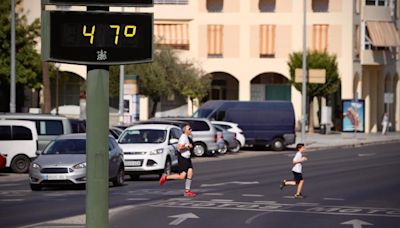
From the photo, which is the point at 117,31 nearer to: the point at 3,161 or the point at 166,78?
the point at 3,161

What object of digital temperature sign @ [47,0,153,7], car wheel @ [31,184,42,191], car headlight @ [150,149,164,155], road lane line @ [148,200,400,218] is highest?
digital temperature sign @ [47,0,153,7]

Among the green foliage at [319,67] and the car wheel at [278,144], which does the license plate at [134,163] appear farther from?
the green foliage at [319,67]

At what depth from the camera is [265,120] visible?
59.2m

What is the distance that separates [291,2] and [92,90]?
245ft

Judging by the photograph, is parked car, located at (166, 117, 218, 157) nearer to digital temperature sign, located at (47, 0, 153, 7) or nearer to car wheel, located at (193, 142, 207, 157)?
car wheel, located at (193, 142, 207, 157)

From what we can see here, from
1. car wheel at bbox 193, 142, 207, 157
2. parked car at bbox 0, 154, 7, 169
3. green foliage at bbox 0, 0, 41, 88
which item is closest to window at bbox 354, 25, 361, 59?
green foliage at bbox 0, 0, 41, 88

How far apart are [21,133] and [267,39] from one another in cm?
4670

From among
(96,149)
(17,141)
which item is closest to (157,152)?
(17,141)

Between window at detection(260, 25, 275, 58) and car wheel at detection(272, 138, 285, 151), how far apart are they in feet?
82.5

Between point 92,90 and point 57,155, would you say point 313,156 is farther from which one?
point 92,90

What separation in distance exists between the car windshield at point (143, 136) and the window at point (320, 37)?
48043 mm

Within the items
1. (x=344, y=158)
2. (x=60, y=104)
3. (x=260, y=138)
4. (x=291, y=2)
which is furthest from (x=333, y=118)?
(x=344, y=158)

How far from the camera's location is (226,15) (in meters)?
85.1

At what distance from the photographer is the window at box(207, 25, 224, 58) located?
8481cm
